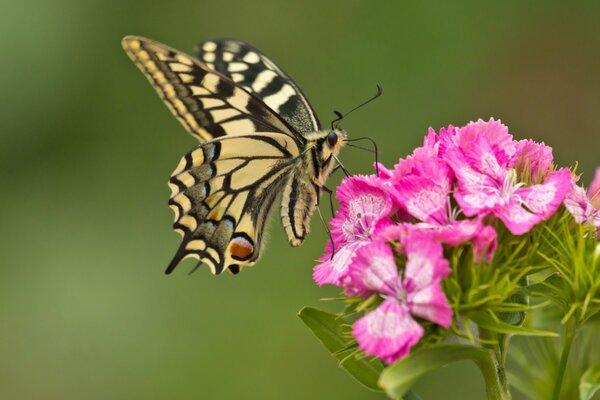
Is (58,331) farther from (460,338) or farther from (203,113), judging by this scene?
(460,338)

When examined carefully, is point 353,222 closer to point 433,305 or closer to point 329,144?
point 433,305

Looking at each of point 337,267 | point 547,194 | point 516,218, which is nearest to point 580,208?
point 547,194

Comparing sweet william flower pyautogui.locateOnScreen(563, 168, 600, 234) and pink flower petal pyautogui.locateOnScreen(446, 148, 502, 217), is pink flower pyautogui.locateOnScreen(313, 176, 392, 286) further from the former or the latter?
sweet william flower pyautogui.locateOnScreen(563, 168, 600, 234)

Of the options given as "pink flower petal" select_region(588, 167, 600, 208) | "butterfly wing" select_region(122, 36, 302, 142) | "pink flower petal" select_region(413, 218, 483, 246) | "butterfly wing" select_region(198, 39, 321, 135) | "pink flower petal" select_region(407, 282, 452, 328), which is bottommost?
"pink flower petal" select_region(407, 282, 452, 328)

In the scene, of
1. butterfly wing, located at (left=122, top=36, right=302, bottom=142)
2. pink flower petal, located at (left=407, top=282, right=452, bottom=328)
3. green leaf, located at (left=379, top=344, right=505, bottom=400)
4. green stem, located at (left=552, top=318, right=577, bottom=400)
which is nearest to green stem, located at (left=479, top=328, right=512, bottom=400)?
green leaf, located at (left=379, top=344, right=505, bottom=400)

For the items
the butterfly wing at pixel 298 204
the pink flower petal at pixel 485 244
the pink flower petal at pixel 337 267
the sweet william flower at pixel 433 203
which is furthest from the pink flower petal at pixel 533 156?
the butterfly wing at pixel 298 204

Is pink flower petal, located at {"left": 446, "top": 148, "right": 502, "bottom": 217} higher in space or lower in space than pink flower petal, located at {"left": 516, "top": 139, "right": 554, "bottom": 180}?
lower
